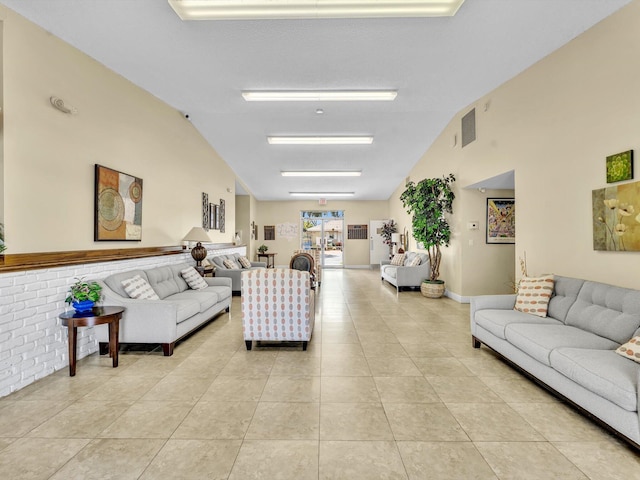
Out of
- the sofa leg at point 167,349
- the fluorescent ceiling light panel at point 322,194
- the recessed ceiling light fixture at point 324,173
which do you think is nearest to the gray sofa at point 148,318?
the sofa leg at point 167,349

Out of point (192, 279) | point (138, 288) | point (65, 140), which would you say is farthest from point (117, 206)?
point (192, 279)

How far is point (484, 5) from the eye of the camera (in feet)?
8.90

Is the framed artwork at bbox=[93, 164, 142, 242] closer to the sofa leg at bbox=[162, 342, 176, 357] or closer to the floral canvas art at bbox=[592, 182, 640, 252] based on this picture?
the sofa leg at bbox=[162, 342, 176, 357]

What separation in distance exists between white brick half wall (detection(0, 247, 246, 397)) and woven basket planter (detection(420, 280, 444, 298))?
221 inches

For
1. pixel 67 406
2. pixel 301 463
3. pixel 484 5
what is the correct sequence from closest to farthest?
pixel 301 463 < pixel 67 406 < pixel 484 5

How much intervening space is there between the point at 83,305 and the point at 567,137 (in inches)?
210

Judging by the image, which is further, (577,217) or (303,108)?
(303,108)

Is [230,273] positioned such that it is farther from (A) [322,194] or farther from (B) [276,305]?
(A) [322,194]

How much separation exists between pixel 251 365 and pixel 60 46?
3671 millimetres

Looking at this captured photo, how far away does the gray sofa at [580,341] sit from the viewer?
183 cm

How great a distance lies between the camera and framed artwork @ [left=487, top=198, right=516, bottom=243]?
18.6ft

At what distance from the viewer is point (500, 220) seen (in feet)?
18.6

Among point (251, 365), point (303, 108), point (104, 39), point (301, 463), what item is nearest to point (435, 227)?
point (303, 108)

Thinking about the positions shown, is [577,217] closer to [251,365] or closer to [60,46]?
[251,365]
